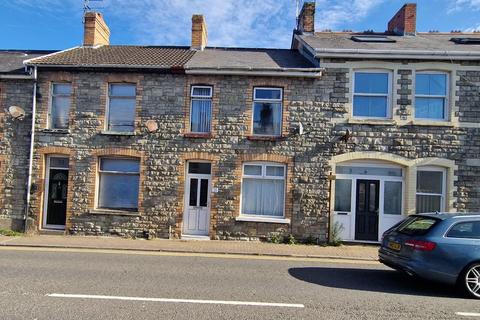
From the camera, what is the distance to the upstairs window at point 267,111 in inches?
543

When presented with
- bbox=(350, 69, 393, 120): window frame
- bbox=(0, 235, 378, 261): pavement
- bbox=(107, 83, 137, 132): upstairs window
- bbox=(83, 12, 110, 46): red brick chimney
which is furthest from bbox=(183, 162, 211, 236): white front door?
bbox=(83, 12, 110, 46): red brick chimney

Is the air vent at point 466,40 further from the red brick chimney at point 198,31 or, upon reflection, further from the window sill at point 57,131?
the window sill at point 57,131

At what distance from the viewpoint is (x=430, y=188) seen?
530 inches

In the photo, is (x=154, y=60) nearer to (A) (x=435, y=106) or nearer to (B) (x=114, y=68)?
(B) (x=114, y=68)

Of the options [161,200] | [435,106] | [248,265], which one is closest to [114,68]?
[161,200]

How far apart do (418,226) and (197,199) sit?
7.83 metres

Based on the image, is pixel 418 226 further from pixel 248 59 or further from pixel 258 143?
pixel 248 59

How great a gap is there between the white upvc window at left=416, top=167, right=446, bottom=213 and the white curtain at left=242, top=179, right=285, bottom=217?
15.1ft

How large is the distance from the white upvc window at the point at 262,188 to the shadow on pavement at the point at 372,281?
15.3ft

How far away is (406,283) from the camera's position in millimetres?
8086

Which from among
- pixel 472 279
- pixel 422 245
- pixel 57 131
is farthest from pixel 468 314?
pixel 57 131

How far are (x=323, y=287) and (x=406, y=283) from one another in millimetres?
1945

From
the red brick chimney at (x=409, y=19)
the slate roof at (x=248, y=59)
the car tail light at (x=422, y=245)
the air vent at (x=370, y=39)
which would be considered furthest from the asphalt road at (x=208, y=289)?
the red brick chimney at (x=409, y=19)

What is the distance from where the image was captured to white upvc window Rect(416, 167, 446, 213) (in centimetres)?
1341
